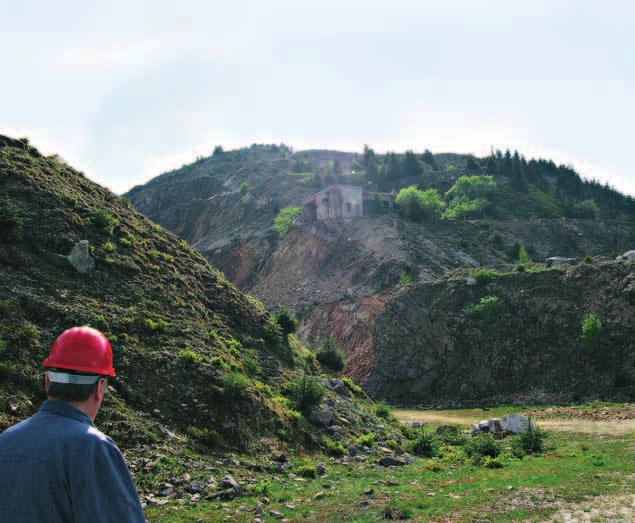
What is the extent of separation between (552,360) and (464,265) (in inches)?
942

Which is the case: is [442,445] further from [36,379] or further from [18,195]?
[18,195]

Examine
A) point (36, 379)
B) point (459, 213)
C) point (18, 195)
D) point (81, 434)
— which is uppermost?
point (459, 213)

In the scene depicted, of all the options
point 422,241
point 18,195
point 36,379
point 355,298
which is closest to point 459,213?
point 422,241

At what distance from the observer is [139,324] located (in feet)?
65.3

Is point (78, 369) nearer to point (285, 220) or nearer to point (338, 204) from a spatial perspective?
point (338, 204)

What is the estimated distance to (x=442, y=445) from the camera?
22.9m

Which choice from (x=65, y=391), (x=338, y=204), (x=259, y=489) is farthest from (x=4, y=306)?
(x=338, y=204)

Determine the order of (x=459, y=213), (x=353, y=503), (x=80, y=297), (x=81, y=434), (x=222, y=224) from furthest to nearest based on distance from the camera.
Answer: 1. (x=222, y=224)
2. (x=459, y=213)
3. (x=80, y=297)
4. (x=353, y=503)
5. (x=81, y=434)

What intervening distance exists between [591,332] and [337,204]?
43876mm

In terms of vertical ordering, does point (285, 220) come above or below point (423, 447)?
above

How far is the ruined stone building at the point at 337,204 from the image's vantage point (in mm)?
76500

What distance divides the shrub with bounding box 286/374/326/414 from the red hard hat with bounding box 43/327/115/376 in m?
18.5

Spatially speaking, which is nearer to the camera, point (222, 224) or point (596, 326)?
point (596, 326)

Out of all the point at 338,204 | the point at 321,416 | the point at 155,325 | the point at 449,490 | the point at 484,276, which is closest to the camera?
the point at 449,490
